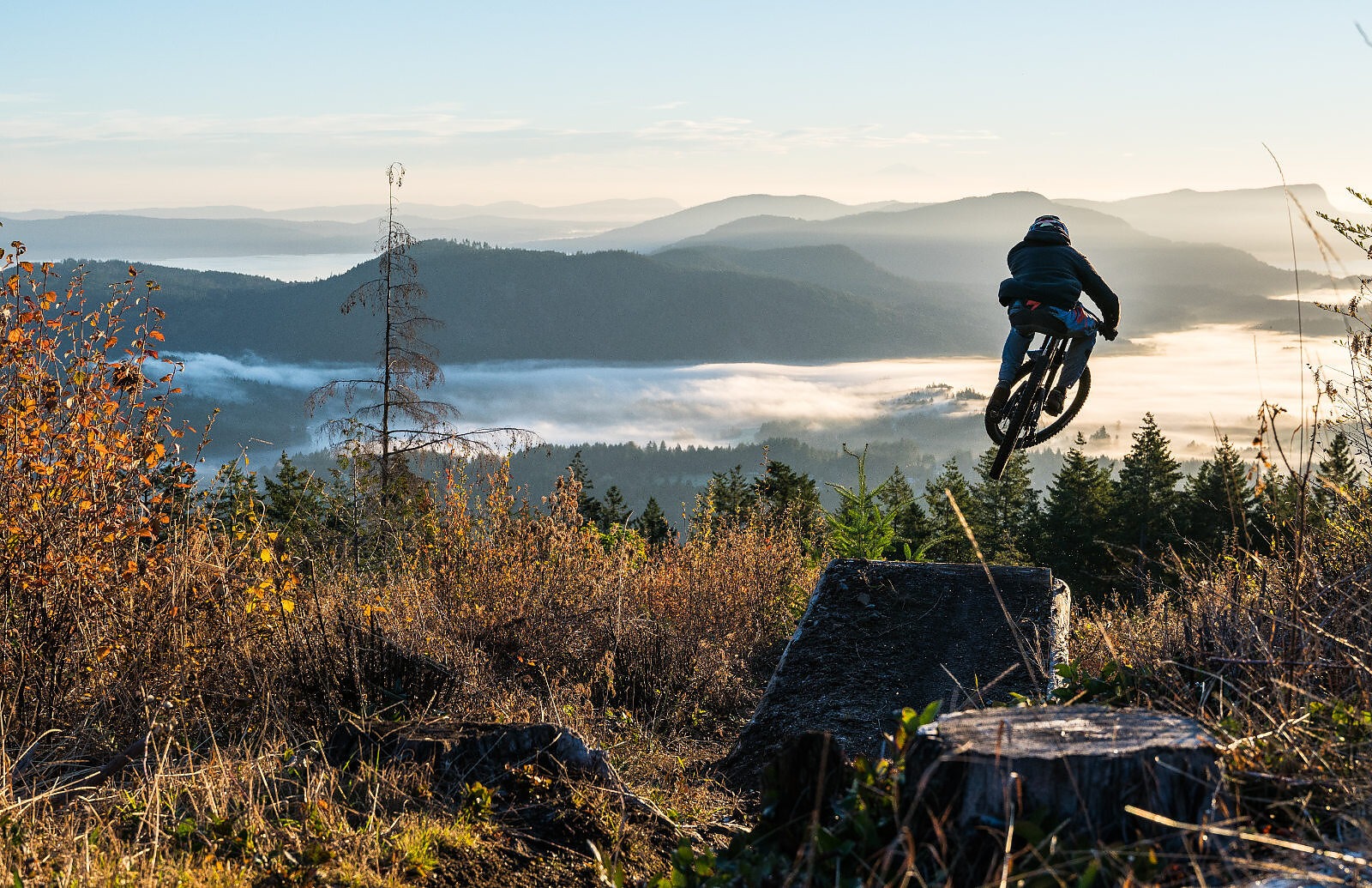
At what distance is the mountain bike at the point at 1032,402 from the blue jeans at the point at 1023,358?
1.4 inches

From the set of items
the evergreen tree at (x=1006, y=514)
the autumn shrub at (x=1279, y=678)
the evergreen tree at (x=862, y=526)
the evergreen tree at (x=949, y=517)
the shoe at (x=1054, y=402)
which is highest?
the shoe at (x=1054, y=402)

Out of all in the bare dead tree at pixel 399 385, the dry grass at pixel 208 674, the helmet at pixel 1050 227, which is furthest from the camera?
the bare dead tree at pixel 399 385

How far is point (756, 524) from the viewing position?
38.1ft

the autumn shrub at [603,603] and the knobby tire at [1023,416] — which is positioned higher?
the knobby tire at [1023,416]

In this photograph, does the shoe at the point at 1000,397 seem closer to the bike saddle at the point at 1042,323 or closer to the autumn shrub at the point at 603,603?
the bike saddle at the point at 1042,323

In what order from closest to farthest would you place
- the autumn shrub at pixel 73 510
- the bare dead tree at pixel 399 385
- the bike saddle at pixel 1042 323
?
the autumn shrub at pixel 73 510 < the bike saddle at pixel 1042 323 < the bare dead tree at pixel 399 385

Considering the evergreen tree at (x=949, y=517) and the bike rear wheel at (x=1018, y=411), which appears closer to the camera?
the bike rear wheel at (x=1018, y=411)

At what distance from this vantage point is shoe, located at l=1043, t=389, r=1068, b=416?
693 centimetres

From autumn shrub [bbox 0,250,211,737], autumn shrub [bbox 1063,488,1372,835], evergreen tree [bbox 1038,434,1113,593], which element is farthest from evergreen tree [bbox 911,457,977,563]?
autumn shrub [bbox 0,250,211,737]

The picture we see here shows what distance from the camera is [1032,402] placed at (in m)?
6.84

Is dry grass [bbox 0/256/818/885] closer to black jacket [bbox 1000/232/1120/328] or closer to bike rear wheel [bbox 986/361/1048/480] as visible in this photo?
bike rear wheel [bbox 986/361/1048/480]

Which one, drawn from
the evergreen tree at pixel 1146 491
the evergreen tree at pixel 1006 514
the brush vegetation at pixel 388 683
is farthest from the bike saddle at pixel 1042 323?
the evergreen tree at pixel 1006 514

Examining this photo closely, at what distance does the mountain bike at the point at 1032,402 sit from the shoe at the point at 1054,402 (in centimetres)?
3

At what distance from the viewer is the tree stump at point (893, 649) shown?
6156mm
